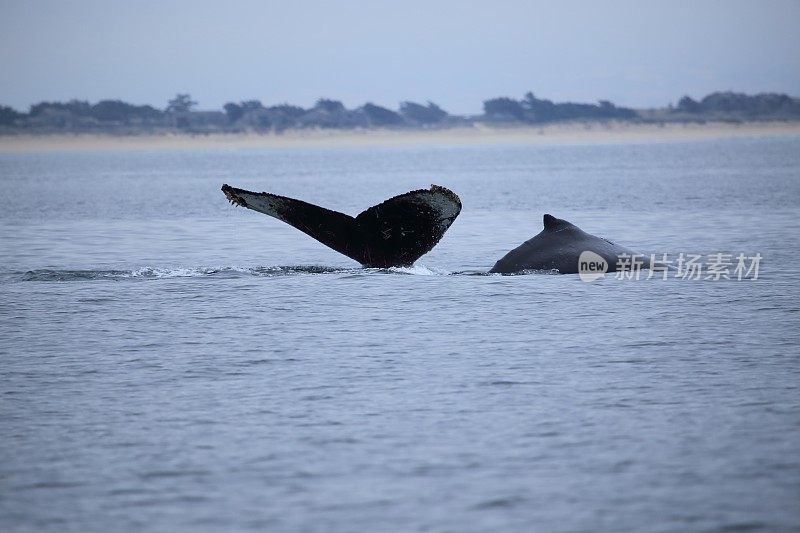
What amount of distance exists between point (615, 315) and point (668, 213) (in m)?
20.3

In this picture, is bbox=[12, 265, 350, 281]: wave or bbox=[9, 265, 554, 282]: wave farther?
bbox=[12, 265, 350, 281]: wave

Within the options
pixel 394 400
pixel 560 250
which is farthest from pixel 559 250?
pixel 394 400

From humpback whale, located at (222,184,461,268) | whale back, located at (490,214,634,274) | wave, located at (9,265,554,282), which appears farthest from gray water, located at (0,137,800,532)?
humpback whale, located at (222,184,461,268)

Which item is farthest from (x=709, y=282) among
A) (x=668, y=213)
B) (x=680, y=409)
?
(x=668, y=213)

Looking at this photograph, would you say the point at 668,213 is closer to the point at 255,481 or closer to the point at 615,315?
the point at 615,315

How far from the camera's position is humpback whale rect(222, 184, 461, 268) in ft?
45.8

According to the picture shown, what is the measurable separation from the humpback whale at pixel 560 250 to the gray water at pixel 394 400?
0.38 metres

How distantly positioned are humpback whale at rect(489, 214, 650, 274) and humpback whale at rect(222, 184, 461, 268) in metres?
2.16

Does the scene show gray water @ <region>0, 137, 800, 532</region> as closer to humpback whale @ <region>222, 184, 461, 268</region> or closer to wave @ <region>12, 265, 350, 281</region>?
wave @ <region>12, 265, 350, 281</region>

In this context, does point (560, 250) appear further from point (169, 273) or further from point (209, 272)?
point (169, 273)

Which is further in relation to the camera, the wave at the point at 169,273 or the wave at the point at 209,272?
the wave at the point at 169,273

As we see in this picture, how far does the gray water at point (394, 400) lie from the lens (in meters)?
6.80

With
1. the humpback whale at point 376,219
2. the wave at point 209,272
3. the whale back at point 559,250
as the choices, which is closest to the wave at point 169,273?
the wave at point 209,272

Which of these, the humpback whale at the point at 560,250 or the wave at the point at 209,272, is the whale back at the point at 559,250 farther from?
the wave at the point at 209,272
